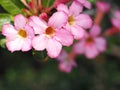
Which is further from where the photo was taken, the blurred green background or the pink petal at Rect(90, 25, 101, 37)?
the blurred green background

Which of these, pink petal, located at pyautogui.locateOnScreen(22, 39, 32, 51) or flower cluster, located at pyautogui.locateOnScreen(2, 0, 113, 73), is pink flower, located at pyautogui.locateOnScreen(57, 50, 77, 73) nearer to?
flower cluster, located at pyautogui.locateOnScreen(2, 0, 113, 73)

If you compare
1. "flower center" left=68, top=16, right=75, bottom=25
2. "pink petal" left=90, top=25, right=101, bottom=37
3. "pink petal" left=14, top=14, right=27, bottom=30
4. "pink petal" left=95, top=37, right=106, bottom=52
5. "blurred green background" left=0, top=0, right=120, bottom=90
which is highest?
"pink petal" left=14, top=14, right=27, bottom=30

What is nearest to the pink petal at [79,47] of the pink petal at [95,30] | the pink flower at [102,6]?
the pink petal at [95,30]

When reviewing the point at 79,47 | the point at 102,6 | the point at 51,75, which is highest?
the point at 102,6

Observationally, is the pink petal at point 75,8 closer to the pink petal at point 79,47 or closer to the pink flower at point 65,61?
the pink petal at point 79,47

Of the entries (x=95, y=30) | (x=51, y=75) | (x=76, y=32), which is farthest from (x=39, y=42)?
(x=51, y=75)

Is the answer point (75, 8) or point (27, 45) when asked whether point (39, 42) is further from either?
point (75, 8)

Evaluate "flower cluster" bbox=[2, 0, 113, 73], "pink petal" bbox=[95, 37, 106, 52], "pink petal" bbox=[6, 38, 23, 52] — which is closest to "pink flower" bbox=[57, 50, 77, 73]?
"pink petal" bbox=[95, 37, 106, 52]
